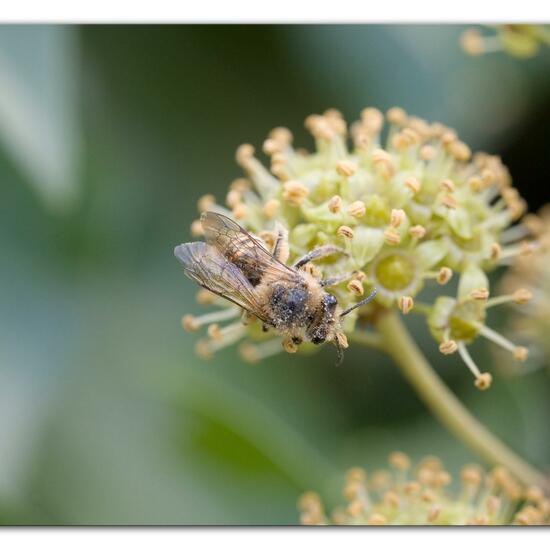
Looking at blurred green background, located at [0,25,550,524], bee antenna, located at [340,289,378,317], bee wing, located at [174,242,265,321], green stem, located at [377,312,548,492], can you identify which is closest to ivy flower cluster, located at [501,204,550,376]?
blurred green background, located at [0,25,550,524]

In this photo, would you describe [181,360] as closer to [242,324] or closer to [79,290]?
[79,290]

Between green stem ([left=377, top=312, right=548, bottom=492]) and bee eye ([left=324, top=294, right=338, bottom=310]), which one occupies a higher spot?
bee eye ([left=324, top=294, right=338, bottom=310])

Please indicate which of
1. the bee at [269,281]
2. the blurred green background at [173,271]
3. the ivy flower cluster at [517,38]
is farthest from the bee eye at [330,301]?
the ivy flower cluster at [517,38]

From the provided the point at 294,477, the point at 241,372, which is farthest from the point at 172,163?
the point at 294,477

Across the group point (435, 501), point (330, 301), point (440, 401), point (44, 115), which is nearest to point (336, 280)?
point (330, 301)

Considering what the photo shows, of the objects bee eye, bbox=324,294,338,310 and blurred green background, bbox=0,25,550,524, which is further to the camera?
blurred green background, bbox=0,25,550,524

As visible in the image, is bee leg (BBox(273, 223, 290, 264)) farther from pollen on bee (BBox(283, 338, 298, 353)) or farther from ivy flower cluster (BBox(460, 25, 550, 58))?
ivy flower cluster (BBox(460, 25, 550, 58))

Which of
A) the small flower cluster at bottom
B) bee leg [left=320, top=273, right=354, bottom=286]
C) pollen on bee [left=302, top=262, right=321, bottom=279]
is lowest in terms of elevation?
the small flower cluster at bottom

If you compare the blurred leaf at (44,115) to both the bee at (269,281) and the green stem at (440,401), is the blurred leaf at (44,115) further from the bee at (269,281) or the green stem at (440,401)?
the green stem at (440,401)
